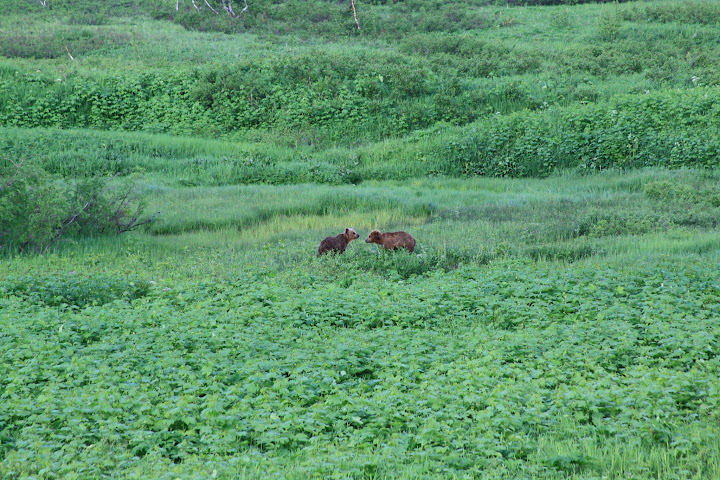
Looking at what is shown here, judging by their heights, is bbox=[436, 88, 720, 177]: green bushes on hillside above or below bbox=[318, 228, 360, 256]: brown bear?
above

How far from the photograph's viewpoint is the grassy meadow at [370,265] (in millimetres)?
5418

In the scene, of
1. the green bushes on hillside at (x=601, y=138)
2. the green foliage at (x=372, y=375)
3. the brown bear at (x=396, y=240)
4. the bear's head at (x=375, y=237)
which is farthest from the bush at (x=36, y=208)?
the green bushes on hillside at (x=601, y=138)

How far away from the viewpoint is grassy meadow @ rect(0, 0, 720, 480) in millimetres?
5418

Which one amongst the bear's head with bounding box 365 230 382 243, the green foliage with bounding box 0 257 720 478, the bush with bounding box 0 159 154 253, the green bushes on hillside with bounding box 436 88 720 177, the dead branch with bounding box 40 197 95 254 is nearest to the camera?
the green foliage with bounding box 0 257 720 478

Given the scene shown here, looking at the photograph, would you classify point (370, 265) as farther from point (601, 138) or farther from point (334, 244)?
point (601, 138)

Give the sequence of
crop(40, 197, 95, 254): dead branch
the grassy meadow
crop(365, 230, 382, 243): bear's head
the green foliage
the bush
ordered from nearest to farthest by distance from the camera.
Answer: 1. the green foliage
2. the grassy meadow
3. crop(365, 230, 382, 243): bear's head
4. the bush
5. crop(40, 197, 95, 254): dead branch

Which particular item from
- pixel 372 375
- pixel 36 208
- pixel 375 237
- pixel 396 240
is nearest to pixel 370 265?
pixel 396 240

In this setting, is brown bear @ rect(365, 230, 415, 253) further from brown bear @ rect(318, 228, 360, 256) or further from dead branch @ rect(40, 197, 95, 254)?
dead branch @ rect(40, 197, 95, 254)

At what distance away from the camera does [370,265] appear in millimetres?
11227

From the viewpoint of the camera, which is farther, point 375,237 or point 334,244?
point 375,237

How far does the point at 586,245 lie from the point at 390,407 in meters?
7.32

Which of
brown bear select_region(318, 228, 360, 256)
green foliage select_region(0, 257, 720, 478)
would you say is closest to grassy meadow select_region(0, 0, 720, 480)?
green foliage select_region(0, 257, 720, 478)

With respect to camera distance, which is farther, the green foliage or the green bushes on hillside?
the green bushes on hillside

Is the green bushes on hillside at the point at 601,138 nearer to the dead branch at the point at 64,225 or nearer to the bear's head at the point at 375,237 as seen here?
the bear's head at the point at 375,237
